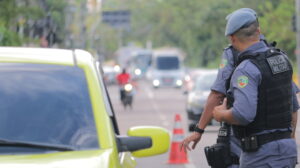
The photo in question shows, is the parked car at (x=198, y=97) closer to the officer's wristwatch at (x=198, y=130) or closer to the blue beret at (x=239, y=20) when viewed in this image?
the officer's wristwatch at (x=198, y=130)

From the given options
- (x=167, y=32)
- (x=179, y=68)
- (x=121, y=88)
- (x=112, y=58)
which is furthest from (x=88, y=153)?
(x=112, y=58)

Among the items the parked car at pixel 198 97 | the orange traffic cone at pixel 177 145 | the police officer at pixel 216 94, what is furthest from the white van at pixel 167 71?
the police officer at pixel 216 94

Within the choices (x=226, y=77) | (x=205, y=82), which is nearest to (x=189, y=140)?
(x=226, y=77)

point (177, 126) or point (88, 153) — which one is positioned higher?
point (88, 153)

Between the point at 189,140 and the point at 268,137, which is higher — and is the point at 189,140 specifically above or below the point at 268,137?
below

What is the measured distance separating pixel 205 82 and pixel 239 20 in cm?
2052

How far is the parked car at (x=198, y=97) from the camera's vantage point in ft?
84.4

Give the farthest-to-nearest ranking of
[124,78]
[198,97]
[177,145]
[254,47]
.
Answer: [124,78] < [198,97] < [177,145] < [254,47]

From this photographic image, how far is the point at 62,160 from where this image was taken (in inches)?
220

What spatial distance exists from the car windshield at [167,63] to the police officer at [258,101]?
72.6 meters

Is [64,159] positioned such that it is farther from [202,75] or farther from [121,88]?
[121,88]

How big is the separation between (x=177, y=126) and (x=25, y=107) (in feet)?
34.1

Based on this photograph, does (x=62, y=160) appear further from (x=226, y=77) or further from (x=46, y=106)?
(x=226, y=77)

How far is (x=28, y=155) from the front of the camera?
5730 mm
